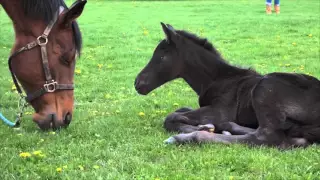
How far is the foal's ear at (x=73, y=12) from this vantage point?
12.8ft

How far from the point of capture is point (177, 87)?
325 inches

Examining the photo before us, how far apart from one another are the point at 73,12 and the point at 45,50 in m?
0.43

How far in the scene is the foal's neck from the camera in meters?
5.72

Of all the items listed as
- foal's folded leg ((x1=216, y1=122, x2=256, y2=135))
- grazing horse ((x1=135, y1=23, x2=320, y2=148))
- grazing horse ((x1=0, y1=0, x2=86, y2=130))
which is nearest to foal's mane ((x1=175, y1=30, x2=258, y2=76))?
grazing horse ((x1=135, y1=23, x2=320, y2=148))

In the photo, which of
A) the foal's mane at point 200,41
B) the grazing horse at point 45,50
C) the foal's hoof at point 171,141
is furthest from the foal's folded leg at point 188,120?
the grazing horse at point 45,50

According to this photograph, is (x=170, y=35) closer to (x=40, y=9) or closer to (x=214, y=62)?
(x=214, y=62)

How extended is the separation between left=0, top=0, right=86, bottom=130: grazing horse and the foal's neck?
6.08 ft

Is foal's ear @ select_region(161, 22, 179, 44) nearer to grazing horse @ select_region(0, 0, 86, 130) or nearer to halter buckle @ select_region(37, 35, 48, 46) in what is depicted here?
grazing horse @ select_region(0, 0, 86, 130)

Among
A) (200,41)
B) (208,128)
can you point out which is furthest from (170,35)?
(208,128)

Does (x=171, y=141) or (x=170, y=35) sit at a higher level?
(x=170, y=35)

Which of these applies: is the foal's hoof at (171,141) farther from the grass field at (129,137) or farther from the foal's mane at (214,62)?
the foal's mane at (214,62)

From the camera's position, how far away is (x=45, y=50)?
4055mm

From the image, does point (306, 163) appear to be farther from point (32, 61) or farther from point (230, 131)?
point (32, 61)

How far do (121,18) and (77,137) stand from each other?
54.2 ft
